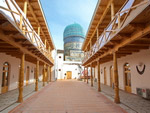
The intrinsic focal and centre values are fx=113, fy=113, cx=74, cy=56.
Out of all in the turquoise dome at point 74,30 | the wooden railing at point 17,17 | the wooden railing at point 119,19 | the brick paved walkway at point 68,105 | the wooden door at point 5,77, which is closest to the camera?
the wooden railing at point 119,19

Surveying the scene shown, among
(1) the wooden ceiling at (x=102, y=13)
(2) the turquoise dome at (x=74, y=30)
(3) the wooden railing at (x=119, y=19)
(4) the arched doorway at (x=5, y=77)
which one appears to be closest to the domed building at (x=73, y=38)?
(2) the turquoise dome at (x=74, y=30)

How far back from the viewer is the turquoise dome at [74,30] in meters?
43.0

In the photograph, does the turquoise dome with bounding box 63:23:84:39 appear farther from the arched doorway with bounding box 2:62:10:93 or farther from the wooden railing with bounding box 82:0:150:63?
the wooden railing with bounding box 82:0:150:63

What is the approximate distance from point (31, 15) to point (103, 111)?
9.71 meters

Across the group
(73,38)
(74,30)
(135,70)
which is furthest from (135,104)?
(74,30)

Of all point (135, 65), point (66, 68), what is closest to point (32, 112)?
point (135, 65)

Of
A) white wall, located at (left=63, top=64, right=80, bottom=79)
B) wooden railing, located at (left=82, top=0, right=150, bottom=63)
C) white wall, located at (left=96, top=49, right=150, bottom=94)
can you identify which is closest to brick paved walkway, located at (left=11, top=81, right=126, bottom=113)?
white wall, located at (left=96, top=49, right=150, bottom=94)

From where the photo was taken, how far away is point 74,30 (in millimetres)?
43094

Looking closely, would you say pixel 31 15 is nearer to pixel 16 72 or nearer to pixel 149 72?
pixel 16 72

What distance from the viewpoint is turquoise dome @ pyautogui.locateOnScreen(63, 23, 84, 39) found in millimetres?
42963

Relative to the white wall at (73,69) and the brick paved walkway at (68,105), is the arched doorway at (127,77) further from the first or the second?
the white wall at (73,69)

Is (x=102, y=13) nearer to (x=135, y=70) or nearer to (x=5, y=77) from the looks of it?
(x=135, y=70)

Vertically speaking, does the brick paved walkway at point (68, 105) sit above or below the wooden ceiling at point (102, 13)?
below

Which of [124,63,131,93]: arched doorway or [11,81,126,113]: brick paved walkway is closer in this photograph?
[11,81,126,113]: brick paved walkway
